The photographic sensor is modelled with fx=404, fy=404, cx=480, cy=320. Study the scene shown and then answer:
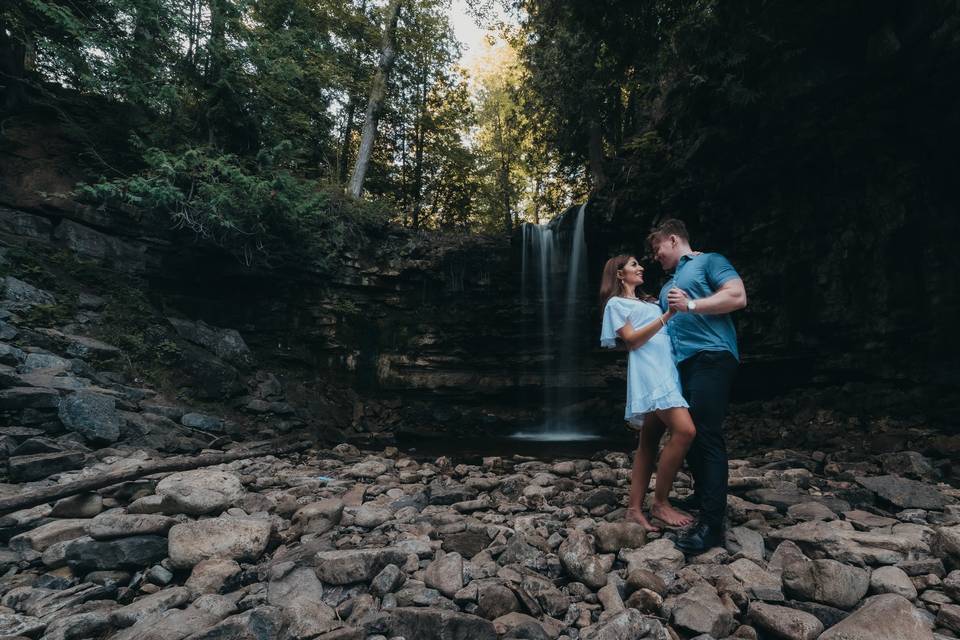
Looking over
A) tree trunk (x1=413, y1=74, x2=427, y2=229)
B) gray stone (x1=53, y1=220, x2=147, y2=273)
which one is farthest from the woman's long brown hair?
tree trunk (x1=413, y1=74, x2=427, y2=229)

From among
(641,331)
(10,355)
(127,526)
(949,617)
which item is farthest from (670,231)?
(10,355)

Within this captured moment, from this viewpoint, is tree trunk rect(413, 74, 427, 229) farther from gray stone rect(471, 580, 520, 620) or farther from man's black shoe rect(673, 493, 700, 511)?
gray stone rect(471, 580, 520, 620)

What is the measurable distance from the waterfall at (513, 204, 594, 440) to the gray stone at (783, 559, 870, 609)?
1011 cm

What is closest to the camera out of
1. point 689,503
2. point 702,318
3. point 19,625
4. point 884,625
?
point 884,625

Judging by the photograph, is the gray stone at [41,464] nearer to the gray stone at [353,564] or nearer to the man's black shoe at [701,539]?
the gray stone at [353,564]

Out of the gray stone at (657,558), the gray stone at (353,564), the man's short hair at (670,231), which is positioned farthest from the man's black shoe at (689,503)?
the gray stone at (353,564)

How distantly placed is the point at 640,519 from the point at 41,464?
214 inches

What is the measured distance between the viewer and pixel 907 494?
339cm

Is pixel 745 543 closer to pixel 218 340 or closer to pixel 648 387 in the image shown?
pixel 648 387

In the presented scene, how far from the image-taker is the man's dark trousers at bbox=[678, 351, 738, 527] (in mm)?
2498

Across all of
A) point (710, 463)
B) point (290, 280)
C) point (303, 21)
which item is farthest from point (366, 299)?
point (710, 463)

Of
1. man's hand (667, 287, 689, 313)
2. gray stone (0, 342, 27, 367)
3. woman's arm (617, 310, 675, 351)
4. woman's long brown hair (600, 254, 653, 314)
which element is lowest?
gray stone (0, 342, 27, 367)

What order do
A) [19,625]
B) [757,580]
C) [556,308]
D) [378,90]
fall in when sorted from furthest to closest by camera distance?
→ [378,90]
[556,308]
[757,580]
[19,625]

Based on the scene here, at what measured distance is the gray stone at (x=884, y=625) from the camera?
156cm
